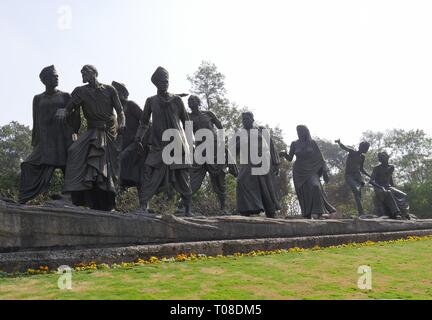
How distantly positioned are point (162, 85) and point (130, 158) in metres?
2.09

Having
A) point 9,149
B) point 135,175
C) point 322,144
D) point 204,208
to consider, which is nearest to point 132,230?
point 135,175

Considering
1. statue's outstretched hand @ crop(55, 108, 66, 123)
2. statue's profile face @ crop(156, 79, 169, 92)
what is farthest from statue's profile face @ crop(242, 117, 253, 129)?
statue's outstretched hand @ crop(55, 108, 66, 123)

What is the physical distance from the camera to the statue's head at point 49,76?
9.36 m

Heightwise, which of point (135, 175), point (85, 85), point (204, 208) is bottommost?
point (204, 208)

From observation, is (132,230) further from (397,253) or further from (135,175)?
(397,253)

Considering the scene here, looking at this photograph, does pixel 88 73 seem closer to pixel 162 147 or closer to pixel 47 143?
pixel 47 143

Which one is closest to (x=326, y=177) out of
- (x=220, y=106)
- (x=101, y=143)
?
(x=101, y=143)

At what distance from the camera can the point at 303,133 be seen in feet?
44.5

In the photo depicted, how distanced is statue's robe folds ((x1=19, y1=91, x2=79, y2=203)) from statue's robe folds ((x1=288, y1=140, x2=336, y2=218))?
250 inches

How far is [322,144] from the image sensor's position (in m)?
50.1

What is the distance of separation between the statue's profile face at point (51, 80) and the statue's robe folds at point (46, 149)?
0.62ft

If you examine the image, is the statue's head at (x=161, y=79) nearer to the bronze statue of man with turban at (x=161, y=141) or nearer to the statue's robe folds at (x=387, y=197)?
the bronze statue of man with turban at (x=161, y=141)

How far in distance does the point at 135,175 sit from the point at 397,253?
557cm

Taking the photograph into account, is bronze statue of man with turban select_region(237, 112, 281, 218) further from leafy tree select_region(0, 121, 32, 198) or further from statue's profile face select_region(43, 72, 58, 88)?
leafy tree select_region(0, 121, 32, 198)
